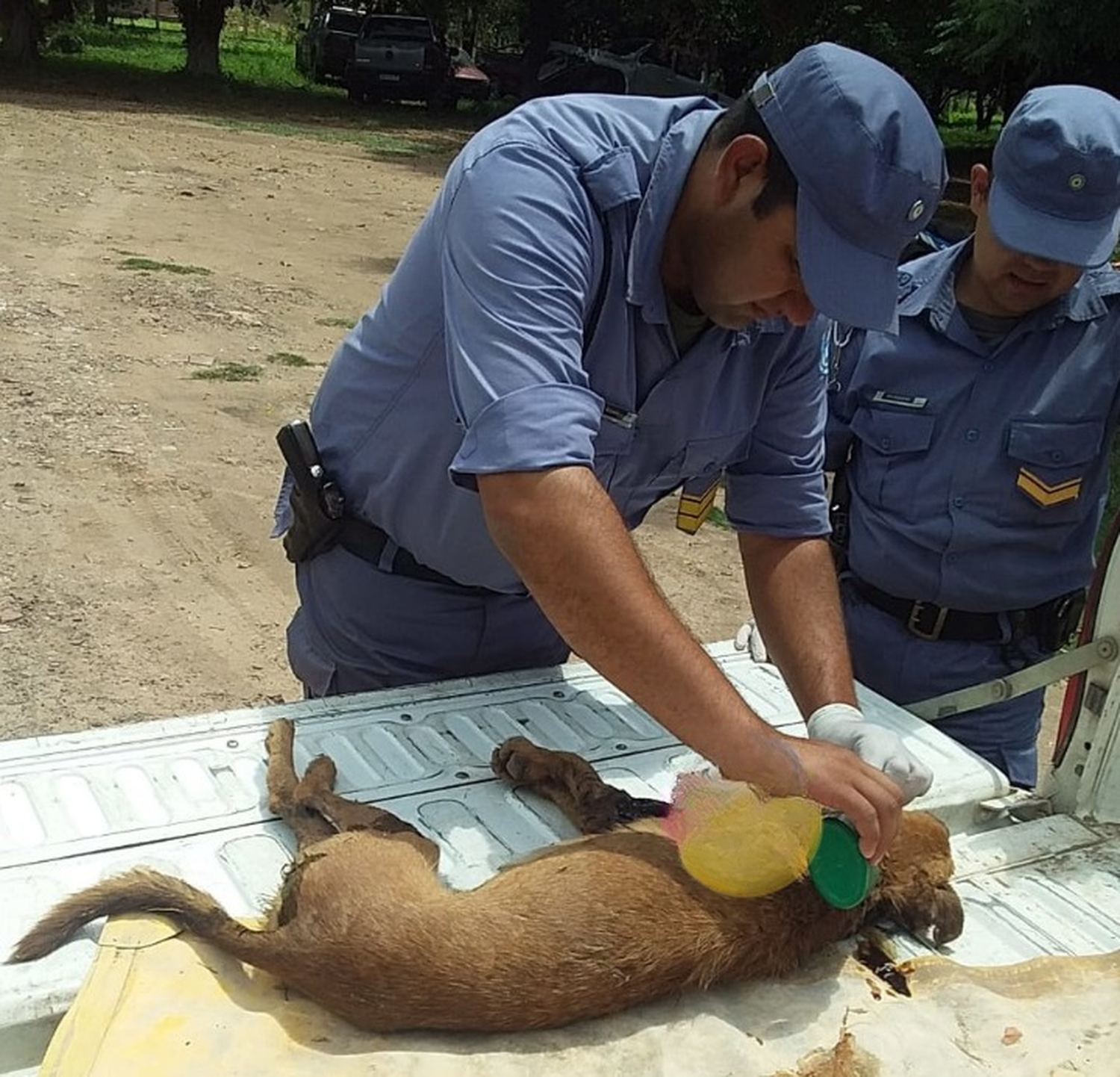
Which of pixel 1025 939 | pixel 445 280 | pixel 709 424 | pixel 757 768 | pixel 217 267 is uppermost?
pixel 445 280

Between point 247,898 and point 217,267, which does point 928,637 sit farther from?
point 217,267

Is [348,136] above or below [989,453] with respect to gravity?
below

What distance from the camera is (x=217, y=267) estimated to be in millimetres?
11359

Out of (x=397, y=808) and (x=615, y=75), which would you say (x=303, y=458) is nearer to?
(x=397, y=808)

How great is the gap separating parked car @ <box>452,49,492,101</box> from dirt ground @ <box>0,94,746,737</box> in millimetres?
13645

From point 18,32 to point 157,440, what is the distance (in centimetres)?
2216

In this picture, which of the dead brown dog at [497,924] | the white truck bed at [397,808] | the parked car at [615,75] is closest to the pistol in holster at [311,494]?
the white truck bed at [397,808]

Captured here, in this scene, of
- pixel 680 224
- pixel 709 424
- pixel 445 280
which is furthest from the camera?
pixel 709 424

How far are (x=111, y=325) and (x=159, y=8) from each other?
49.8m

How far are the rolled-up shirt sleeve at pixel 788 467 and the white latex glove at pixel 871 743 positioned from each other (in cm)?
41

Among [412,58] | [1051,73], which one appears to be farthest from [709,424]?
[412,58]

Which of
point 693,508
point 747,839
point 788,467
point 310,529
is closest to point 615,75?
point 693,508

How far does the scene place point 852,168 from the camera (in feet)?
6.38

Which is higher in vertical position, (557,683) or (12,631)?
(557,683)
